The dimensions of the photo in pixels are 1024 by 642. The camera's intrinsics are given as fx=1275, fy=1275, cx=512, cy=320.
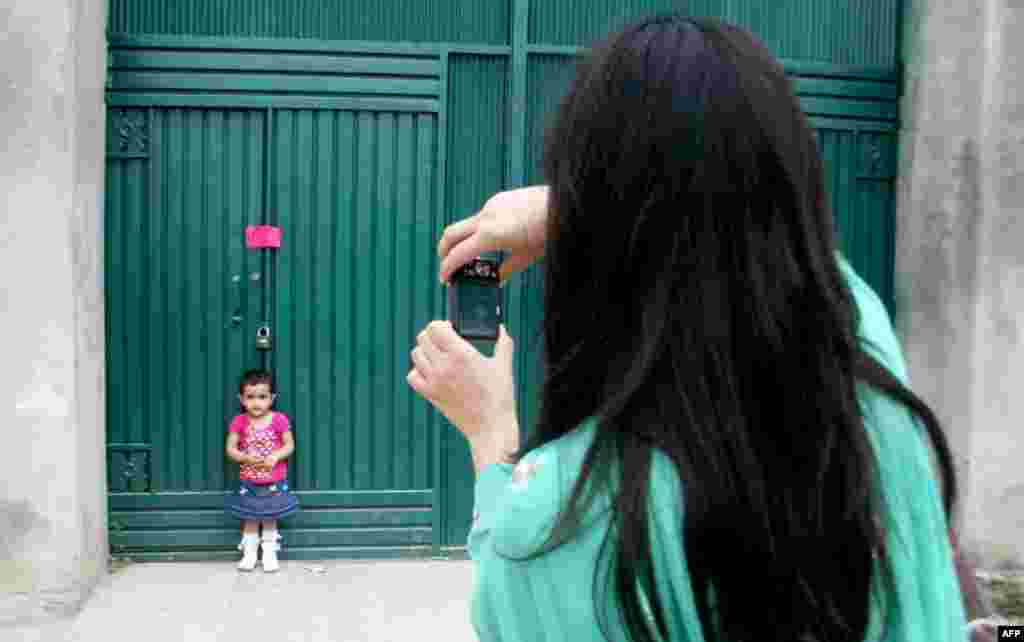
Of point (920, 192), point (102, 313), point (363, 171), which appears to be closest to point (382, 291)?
point (363, 171)

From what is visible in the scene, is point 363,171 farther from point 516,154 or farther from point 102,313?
point 102,313

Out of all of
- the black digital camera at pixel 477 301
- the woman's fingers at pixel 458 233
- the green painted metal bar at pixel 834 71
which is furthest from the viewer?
the green painted metal bar at pixel 834 71

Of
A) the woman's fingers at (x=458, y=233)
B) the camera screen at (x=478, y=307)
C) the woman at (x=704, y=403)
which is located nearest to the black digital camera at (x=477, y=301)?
the camera screen at (x=478, y=307)

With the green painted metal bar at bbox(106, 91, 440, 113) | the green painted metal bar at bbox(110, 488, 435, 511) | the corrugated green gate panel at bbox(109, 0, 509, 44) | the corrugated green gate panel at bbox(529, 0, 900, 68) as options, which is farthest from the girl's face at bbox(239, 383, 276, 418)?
the corrugated green gate panel at bbox(529, 0, 900, 68)

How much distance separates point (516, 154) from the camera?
19.2 ft

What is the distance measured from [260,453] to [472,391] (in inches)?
166

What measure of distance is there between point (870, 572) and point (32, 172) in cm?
445

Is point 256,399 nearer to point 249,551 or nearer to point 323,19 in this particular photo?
point 249,551

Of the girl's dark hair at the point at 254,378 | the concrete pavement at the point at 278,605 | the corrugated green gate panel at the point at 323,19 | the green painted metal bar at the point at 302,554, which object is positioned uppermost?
the corrugated green gate panel at the point at 323,19

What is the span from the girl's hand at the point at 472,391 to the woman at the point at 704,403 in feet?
0.70

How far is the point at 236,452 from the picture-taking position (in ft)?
18.4

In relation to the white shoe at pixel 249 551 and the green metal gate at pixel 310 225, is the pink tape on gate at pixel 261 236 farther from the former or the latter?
the white shoe at pixel 249 551

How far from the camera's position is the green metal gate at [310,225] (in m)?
5.72

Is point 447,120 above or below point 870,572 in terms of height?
above
